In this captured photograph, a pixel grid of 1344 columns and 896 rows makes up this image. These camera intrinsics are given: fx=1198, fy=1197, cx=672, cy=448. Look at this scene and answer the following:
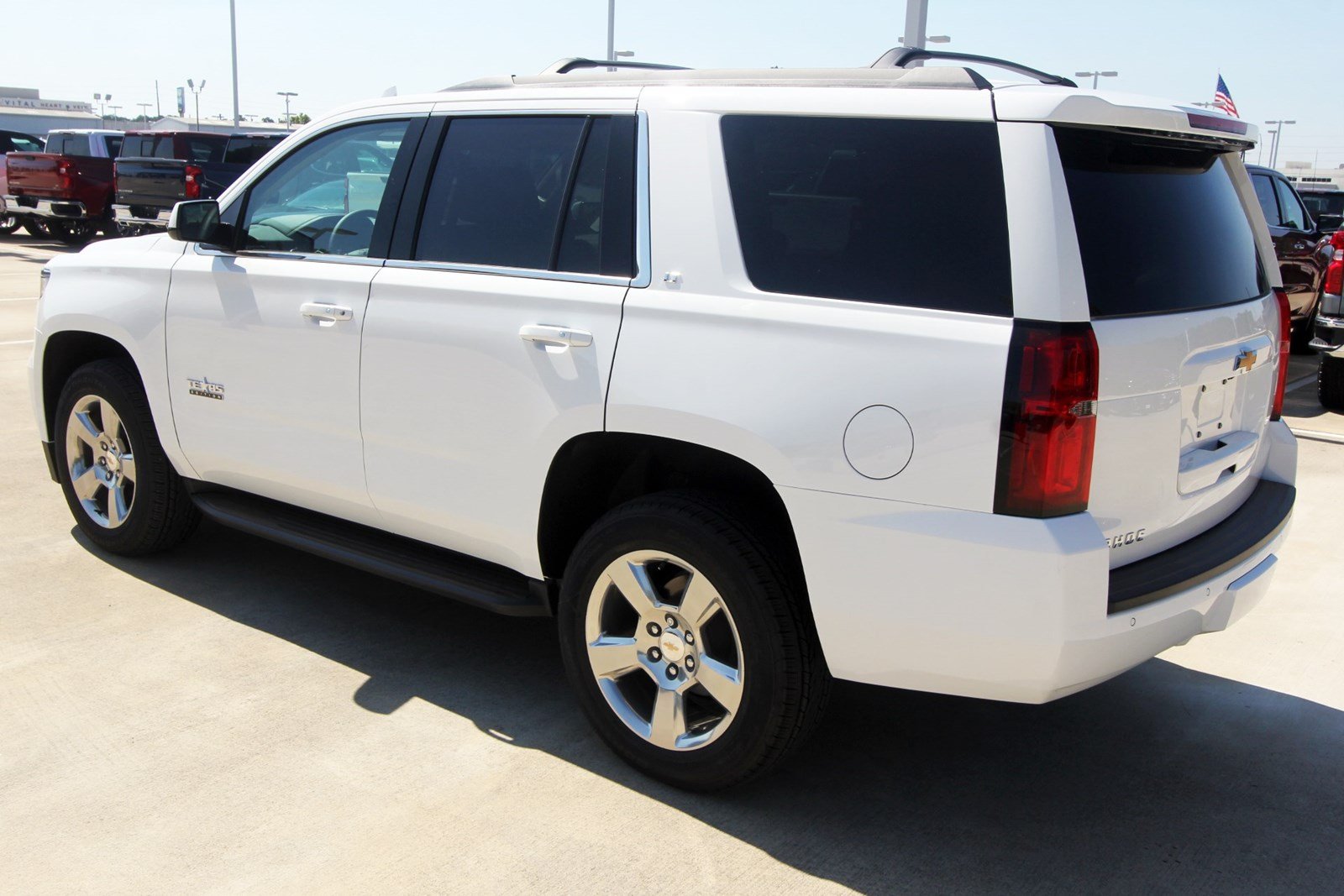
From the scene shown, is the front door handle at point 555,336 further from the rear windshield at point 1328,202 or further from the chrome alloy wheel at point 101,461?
the rear windshield at point 1328,202

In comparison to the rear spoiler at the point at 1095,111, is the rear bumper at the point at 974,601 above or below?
below

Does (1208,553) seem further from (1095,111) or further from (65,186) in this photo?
(65,186)

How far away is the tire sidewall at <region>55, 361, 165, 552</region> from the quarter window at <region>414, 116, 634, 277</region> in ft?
5.45

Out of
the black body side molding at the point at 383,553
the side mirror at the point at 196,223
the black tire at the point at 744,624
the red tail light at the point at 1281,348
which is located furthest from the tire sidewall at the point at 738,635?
the side mirror at the point at 196,223

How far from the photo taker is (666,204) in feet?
10.6

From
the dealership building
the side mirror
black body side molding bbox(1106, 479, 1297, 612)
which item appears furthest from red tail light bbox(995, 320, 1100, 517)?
the dealership building

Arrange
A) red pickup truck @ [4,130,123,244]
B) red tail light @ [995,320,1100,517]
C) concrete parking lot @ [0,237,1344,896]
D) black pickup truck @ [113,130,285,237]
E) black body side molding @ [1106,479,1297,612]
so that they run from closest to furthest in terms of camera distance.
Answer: red tail light @ [995,320,1100,517]
black body side molding @ [1106,479,1297,612]
concrete parking lot @ [0,237,1344,896]
black pickup truck @ [113,130,285,237]
red pickup truck @ [4,130,123,244]

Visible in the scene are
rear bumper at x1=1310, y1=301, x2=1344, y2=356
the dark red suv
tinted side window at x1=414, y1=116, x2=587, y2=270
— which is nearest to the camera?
tinted side window at x1=414, y1=116, x2=587, y2=270

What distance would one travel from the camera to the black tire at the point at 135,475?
15.6 feet

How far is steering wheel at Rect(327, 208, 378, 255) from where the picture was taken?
4.02 meters

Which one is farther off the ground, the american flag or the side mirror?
the american flag

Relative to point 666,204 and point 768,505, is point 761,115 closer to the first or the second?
point 666,204

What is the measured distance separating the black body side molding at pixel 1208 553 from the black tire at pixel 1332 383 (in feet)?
22.0

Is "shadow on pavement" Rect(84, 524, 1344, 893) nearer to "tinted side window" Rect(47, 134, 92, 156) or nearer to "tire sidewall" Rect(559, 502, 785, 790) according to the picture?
"tire sidewall" Rect(559, 502, 785, 790)
